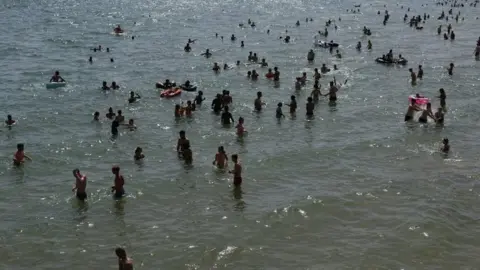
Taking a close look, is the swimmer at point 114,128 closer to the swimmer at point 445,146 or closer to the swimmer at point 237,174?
the swimmer at point 237,174

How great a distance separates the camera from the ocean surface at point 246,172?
1620cm

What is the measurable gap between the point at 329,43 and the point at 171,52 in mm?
13178

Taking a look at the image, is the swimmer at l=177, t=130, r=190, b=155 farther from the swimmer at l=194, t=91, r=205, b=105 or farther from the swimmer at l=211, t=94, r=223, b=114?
the swimmer at l=194, t=91, r=205, b=105

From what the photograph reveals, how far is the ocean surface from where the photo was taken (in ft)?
A: 53.2

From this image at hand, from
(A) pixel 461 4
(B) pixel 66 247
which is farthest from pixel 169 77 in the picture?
(A) pixel 461 4

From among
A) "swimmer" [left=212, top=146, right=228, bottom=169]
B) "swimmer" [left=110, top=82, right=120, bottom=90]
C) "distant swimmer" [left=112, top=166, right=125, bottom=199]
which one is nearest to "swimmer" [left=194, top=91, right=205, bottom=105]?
"swimmer" [left=110, top=82, right=120, bottom=90]

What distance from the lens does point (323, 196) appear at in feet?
64.4

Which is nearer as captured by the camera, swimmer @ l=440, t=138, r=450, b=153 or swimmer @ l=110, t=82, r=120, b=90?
swimmer @ l=440, t=138, r=450, b=153

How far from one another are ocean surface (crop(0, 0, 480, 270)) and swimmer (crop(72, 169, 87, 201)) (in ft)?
0.90

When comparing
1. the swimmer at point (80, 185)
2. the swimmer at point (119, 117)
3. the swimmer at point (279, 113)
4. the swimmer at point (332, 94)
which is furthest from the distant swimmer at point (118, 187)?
the swimmer at point (332, 94)

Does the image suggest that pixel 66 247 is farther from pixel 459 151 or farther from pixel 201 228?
pixel 459 151

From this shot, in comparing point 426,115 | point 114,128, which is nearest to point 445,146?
point 426,115

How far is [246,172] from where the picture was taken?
71.8 feet

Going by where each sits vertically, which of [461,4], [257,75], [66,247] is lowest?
[66,247]
